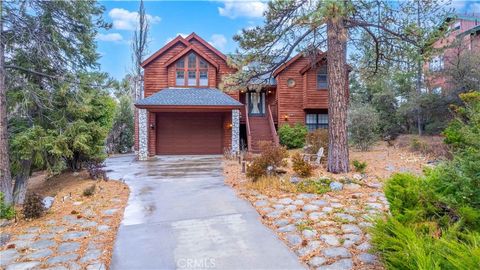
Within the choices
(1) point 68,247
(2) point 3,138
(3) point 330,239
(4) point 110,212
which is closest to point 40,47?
(2) point 3,138

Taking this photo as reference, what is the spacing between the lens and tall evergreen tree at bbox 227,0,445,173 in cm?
786

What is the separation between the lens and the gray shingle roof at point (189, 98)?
47.3 feet

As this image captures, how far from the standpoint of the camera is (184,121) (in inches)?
667

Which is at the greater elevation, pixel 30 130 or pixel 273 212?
pixel 30 130

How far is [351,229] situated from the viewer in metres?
4.16

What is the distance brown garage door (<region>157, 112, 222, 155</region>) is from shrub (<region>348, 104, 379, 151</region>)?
24.3 feet

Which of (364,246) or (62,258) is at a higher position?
(364,246)

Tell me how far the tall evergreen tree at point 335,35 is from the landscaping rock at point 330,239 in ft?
14.0

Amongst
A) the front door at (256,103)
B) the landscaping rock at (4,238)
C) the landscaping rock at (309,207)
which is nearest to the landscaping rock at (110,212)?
the landscaping rock at (4,238)

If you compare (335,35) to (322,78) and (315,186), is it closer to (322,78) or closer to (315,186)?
(315,186)

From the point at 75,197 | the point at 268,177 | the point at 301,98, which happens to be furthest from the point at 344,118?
the point at 301,98

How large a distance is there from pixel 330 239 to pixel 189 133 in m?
13.8

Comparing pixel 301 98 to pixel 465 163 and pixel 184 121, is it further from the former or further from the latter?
pixel 465 163

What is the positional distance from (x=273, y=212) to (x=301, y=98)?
13.4 meters
